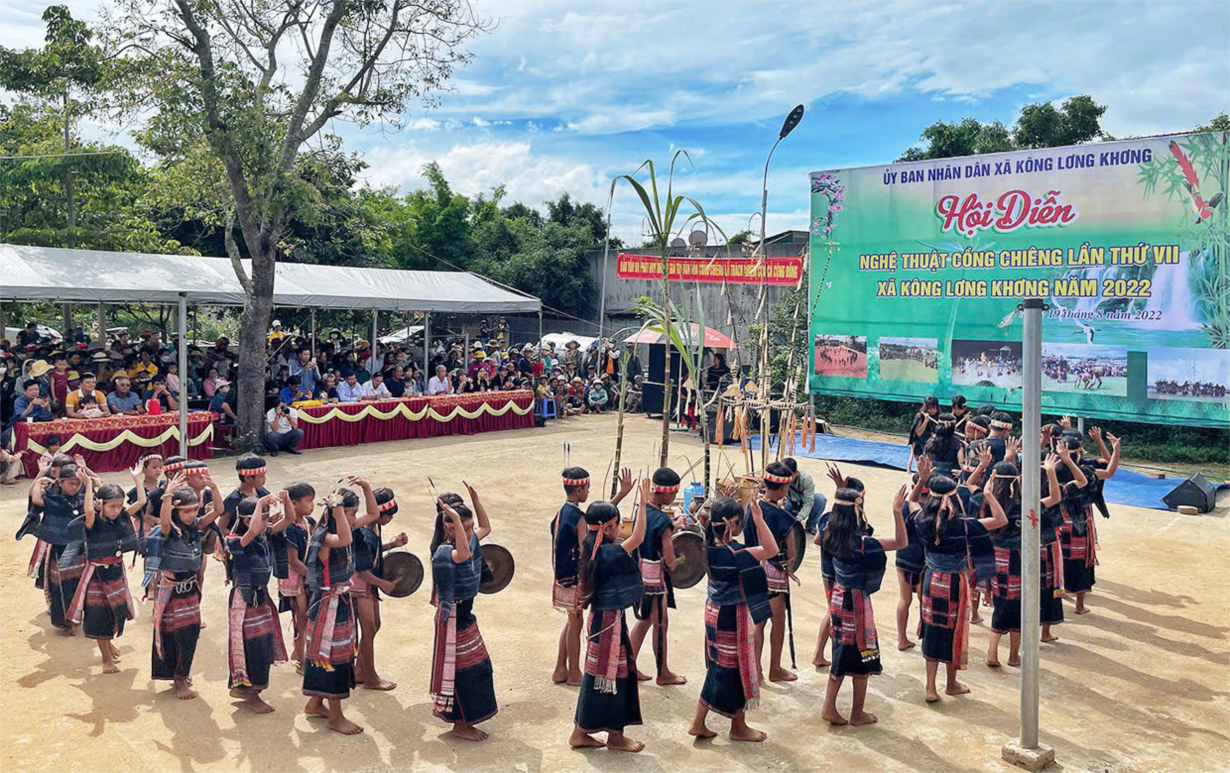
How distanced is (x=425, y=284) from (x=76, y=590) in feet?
44.1

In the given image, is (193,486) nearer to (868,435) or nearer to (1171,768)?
(1171,768)

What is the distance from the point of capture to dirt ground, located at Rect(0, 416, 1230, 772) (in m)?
5.11

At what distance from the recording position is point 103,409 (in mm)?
12891

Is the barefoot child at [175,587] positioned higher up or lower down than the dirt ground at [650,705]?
higher up

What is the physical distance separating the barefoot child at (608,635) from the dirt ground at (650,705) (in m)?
0.15

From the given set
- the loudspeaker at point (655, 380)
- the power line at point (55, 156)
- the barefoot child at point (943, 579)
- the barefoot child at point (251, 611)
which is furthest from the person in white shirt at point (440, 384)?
the barefoot child at point (943, 579)

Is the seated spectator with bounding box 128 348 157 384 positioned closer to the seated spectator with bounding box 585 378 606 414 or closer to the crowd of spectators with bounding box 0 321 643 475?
the crowd of spectators with bounding box 0 321 643 475

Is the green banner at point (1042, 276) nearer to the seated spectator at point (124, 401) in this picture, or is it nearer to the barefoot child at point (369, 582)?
the barefoot child at point (369, 582)

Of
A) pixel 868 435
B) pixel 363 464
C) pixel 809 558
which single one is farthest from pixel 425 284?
pixel 809 558

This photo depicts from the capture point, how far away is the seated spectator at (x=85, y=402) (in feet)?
41.4

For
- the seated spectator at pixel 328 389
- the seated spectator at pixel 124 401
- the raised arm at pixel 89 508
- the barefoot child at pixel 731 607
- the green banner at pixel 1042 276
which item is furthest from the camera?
the seated spectator at pixel 328 389

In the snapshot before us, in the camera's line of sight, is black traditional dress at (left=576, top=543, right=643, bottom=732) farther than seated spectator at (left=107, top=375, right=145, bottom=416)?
No

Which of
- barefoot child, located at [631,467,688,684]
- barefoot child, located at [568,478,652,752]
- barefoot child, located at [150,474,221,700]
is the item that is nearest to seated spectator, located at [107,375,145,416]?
barefoot child, located at [150,474,221,700]

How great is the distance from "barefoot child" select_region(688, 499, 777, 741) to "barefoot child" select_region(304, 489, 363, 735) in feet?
6.63
